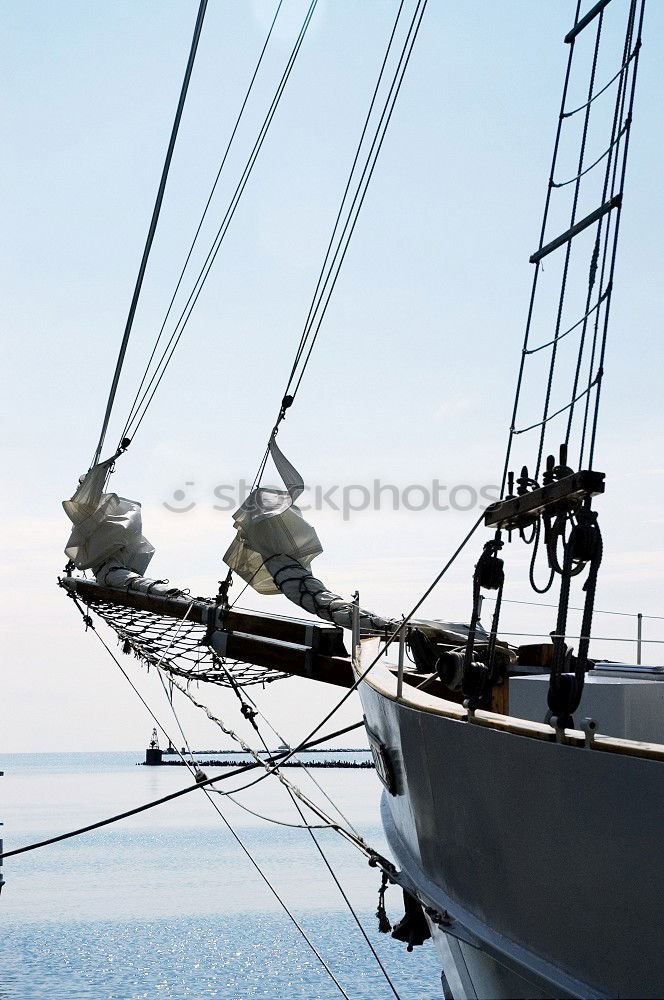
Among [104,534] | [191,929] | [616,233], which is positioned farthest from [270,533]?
[191,929]

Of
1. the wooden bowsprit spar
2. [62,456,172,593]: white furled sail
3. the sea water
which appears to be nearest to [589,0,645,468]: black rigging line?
the wooden bowsprit spar

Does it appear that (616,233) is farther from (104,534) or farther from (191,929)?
(191,929)

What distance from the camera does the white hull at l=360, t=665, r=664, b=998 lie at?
398cm

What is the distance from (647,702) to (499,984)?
316 cm

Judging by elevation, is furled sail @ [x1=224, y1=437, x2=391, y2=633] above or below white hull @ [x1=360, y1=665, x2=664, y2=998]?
above

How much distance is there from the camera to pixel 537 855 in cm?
455

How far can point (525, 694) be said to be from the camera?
8.20 m

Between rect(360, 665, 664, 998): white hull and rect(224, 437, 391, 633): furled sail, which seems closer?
rect(360, 665, 664, 998): white hull

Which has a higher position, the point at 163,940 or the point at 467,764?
the point at 467,764

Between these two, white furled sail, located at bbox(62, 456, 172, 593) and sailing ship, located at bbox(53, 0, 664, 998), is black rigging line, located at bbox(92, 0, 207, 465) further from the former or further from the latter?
sailing ship, located at bbox(53, 0, 664, 998)

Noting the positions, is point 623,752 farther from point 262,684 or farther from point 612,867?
point 262,684

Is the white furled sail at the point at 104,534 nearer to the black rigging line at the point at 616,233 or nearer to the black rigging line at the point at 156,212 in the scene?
the black rigging line at the point at 156,212

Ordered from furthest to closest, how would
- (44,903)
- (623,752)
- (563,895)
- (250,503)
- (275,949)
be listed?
1. (44,903)
2. (275,949)
3. (250,503)
4. (563,895)
5. (623,752)

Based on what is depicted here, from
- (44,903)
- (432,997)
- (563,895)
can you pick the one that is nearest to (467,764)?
(563,895)
